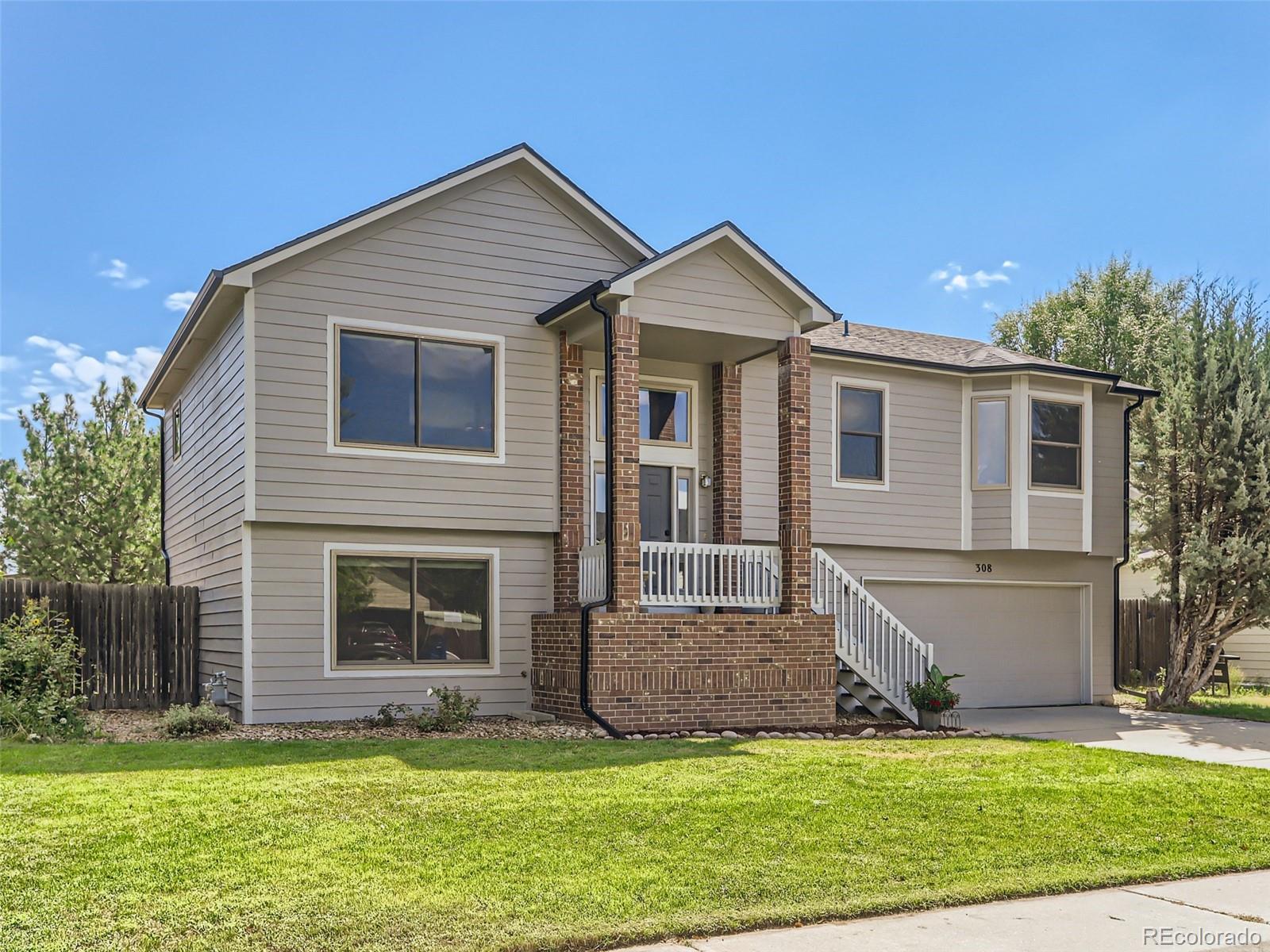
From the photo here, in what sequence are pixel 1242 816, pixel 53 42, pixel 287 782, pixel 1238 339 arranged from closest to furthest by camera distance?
pixel 287 782
pixel 1242 816
pixel 53 42
pixel 1238 339

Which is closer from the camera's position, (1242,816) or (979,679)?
(1242,816)

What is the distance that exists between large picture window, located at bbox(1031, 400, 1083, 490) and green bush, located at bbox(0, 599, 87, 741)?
13.8m

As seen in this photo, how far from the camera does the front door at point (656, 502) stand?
623 inches

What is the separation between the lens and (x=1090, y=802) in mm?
9250

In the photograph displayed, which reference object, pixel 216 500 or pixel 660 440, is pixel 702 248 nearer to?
pixel 660 440

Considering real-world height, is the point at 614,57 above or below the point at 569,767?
above

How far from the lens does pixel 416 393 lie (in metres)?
14.4

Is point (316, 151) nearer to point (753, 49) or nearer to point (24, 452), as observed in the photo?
point (753, 49)

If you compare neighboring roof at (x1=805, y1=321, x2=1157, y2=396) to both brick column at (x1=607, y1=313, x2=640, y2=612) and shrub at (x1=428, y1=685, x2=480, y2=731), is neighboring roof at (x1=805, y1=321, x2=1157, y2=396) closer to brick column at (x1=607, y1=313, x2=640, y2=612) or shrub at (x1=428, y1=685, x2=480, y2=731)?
brick column at (x1=607, y1=313, x2=640, y2=612)

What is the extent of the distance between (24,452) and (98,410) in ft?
6.62

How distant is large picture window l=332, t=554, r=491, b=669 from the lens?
1399 centimetres

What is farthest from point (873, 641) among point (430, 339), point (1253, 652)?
point (1253, 652)

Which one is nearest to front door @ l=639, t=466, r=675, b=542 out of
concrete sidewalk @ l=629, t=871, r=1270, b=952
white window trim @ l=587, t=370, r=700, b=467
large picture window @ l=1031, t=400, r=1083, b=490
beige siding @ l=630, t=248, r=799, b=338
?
white window trim @ l=587, t=370, r=700, b=467

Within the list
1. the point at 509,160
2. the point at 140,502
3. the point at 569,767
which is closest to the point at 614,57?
the point at 509,160
